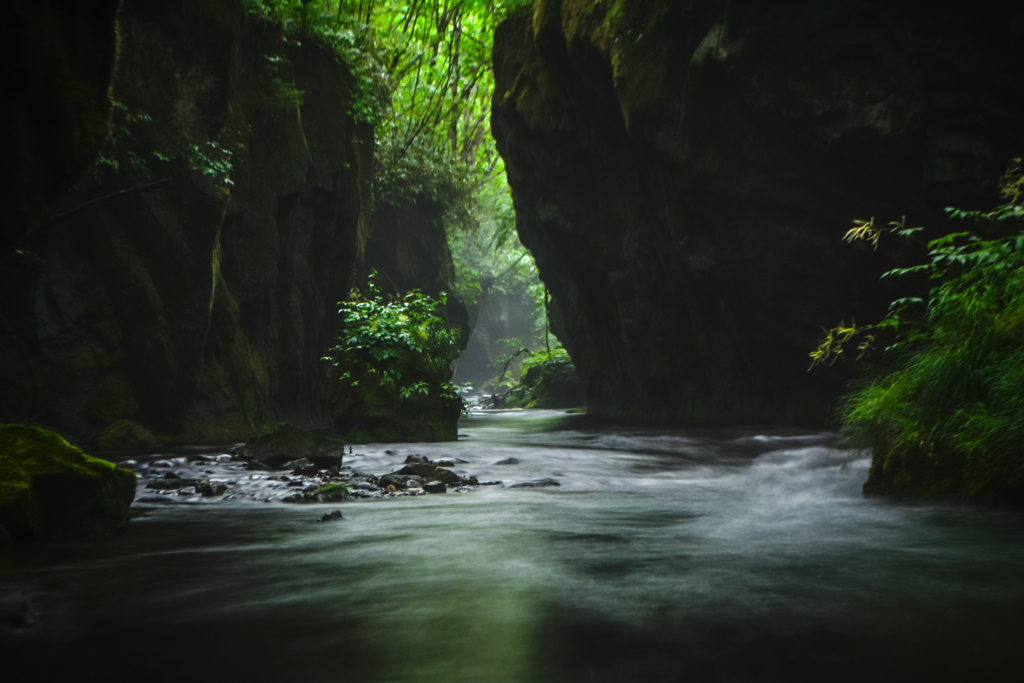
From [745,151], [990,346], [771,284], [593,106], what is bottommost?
[990,346]

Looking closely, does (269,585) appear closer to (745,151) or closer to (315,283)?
(745,151)

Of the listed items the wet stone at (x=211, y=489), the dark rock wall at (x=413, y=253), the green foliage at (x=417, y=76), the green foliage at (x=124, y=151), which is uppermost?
the green foliage at (x=417, y=76)

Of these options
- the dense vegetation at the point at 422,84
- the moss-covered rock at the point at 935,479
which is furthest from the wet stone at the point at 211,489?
the dense vegetation at the point at 422,84

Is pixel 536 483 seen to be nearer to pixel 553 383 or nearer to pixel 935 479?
pixel 935 479

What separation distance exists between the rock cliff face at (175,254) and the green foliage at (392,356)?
2.28 meters

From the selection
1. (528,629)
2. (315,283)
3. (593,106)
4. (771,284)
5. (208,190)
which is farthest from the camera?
(315,283)

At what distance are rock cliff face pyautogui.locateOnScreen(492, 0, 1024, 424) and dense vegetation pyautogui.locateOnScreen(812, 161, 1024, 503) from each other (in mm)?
3531

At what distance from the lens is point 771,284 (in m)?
11.4

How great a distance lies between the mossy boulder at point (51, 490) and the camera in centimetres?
336

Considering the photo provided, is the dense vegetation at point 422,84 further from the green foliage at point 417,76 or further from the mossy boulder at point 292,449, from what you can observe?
the mossy boulder at point 292,449

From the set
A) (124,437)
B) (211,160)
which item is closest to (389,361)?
(124,437)

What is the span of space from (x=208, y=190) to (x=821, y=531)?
9.56 meters

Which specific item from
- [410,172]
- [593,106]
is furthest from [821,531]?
[410,172]

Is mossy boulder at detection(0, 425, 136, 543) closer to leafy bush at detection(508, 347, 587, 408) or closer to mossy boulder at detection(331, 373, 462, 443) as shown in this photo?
mossy boulder at detection(331, 373, 462, 443)
